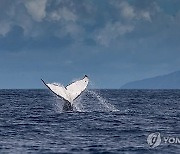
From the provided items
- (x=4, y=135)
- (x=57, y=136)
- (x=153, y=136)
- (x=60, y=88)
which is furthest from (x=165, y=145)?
(x=60, y=88)

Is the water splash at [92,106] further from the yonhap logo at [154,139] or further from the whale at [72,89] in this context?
the yonhap logo at [154,139]

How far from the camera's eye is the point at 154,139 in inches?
887

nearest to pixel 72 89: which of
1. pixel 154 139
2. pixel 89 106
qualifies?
pixel 154 139

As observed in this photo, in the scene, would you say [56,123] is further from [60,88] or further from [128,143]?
[128,143]

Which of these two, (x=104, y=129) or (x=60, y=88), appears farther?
(x=60, y=88)

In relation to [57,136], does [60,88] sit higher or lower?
higher

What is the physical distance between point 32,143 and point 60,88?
35.6ft

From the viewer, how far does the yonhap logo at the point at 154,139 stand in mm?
20712

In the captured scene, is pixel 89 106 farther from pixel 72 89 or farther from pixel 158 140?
pixel 158 140

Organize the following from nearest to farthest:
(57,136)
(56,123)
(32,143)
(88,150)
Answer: (88,150)
(32,143)
(57,136)
(56,123)

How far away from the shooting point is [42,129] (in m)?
26.0

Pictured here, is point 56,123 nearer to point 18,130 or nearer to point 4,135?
point 18,130

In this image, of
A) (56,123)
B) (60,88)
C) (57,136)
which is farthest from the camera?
(60,88)

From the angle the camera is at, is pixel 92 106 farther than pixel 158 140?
Yes
